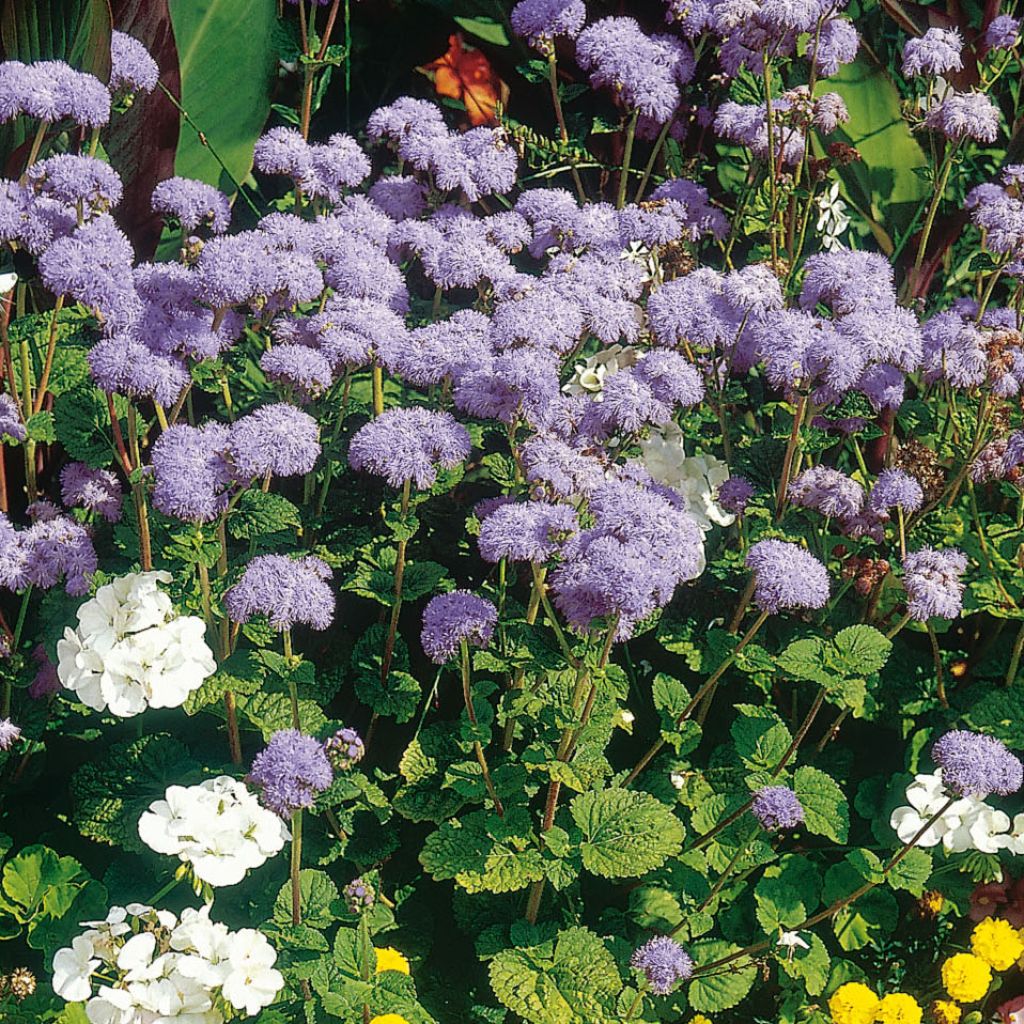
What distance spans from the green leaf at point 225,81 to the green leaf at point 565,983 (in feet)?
6.99

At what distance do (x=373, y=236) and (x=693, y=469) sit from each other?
0.82 m

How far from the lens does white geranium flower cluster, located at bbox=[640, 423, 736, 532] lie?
2.74 m

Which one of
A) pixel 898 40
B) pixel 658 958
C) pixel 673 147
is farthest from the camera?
pixel 898 40

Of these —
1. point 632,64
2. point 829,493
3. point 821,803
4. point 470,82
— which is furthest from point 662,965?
point 470,82

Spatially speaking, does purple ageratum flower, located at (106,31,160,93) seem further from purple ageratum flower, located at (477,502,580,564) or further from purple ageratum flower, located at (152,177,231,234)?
purple ageratum flower, located at (477,502,580,564)

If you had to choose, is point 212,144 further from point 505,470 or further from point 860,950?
point 860,950

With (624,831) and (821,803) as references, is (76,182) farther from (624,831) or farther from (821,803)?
(821,803)

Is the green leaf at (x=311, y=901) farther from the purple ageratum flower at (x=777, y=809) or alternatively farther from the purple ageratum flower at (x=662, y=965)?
the purple ageratum flower at (x=777, y=809)

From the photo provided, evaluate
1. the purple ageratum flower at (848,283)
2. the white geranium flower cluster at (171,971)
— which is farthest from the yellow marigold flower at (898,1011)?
the purple ageratum flower at (848,283)

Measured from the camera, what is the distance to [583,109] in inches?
153

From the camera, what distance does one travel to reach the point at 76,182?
7.84ft

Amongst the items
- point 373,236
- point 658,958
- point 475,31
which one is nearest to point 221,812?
point 658,958

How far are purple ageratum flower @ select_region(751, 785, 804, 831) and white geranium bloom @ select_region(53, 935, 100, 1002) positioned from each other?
1106 mm


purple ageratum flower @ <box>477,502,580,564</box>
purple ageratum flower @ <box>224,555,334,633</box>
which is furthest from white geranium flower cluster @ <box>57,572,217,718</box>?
purple ageratum flower @ <box>477,502,580,564</box>
